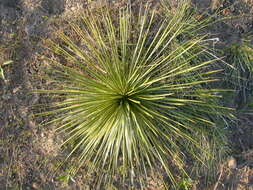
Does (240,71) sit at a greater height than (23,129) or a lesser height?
greater

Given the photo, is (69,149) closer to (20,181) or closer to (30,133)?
(30,133)

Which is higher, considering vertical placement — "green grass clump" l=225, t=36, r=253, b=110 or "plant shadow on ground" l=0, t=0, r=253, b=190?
"green grass clump" l=225, t=36, r=253, b=110

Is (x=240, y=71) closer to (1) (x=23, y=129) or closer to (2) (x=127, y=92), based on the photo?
(2) (x=127, y=92)

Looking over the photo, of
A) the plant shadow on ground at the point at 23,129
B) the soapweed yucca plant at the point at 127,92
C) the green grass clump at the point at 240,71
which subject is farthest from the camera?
the green grass clump at the point at 240,71

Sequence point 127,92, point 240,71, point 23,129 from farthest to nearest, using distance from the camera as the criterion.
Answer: point 240,71, point 23,129, point 127,92

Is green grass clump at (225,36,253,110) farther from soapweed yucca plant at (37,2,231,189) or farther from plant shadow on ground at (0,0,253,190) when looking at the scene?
plant shadow on ground at (0,0,253,190)

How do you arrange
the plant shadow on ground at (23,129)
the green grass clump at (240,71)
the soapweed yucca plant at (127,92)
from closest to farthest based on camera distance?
the soapweed yucca plant at (127,92) < the plant shadow on ground at (23,129) < the green grass clump at (240,71)

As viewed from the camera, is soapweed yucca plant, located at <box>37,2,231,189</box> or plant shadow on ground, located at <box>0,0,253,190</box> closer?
soapweed yucca plant, located at <box>37,2,231,189</box>

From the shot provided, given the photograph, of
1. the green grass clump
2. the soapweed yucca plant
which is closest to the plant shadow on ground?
the soapweed yucca plant

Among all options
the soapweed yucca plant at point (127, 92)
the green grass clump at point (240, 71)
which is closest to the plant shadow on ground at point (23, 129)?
the soapweed yucca plant at point (127, 92)

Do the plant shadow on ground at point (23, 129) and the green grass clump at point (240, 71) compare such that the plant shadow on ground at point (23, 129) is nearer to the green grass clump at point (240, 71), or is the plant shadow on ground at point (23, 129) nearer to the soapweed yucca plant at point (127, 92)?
the soapweed yucca plant at point (127, 92)

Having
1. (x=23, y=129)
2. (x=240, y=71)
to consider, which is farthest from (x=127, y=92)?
(x=240, y=71)

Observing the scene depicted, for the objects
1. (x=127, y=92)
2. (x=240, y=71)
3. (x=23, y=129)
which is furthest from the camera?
(x=240, y=71)

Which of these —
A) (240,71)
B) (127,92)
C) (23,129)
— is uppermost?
(240,71)
